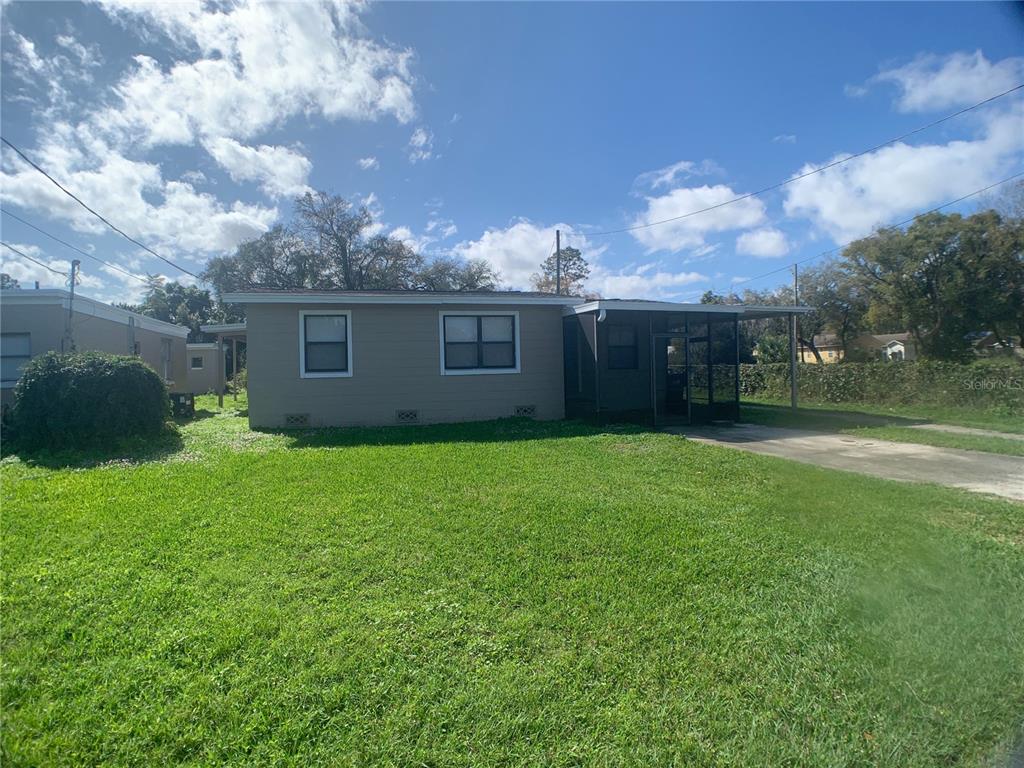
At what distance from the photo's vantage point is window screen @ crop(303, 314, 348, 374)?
10078 millimetres

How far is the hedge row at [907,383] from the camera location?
1183 cm

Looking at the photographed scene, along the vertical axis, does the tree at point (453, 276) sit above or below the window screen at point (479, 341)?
above

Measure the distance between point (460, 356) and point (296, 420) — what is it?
3446mm

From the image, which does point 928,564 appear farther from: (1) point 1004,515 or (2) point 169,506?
(2) point 169,506

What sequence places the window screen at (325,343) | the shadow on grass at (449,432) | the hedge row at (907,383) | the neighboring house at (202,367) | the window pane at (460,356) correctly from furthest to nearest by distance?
the neighboring house at (202,367) → the hedge row at (907,383) → the window pane at (460,356) → the window screen at (325,343) → the shadow on grass at (449,432)

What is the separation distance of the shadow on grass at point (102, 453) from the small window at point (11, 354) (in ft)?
15.4

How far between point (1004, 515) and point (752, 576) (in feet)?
9.52

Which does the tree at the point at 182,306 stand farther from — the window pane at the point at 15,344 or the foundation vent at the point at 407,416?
the foundation vent at the point at 407,416

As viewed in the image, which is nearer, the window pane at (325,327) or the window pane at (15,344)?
the window pane at (325,327)

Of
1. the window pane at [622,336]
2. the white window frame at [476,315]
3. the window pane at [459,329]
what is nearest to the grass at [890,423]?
the window pane at [622,336]

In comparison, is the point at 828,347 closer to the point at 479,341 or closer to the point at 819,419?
the point at 819,419

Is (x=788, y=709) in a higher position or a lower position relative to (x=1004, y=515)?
lower

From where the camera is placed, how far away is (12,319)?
11.2 metres

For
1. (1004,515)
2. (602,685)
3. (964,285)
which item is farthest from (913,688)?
(964,285)
